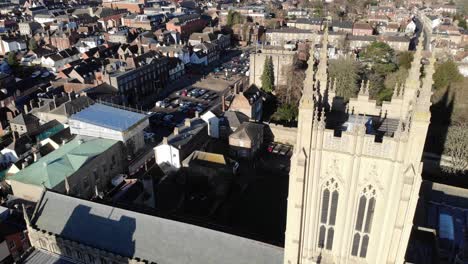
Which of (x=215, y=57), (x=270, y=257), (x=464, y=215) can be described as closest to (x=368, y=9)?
(x=215, y=57)

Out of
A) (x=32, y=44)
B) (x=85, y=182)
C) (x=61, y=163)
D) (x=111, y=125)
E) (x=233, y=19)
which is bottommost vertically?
(x=85, y=182)

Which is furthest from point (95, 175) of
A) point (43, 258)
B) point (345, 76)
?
point (345, 76)

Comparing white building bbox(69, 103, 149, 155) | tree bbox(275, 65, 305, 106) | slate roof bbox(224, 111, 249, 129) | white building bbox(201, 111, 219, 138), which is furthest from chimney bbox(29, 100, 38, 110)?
tree bbox(275, 65, 305, 106)

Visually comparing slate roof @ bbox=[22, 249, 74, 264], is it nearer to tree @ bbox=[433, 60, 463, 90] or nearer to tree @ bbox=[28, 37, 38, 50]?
tree @ bbox=[433, 60, 463, 90]

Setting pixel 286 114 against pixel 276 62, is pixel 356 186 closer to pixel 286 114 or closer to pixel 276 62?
pixel 286 114

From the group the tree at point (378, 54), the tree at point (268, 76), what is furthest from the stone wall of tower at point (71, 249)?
the tree at point (378, 54)

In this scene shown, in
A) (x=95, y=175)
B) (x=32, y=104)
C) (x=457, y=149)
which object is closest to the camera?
(x=95, y=175)
